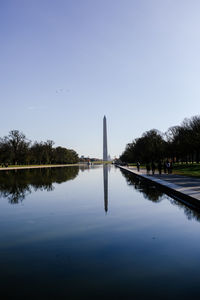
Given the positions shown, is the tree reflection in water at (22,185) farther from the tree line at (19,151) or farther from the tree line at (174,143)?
the tree line at (19,151)

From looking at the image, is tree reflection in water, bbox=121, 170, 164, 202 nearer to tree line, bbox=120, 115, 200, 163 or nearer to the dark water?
the dark water

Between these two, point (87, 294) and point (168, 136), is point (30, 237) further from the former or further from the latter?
point (168, 136)

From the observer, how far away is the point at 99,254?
589 cm

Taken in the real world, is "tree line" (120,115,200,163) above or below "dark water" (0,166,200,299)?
above

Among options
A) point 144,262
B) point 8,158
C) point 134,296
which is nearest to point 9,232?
point 144,262

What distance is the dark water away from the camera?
Answer: 4.33 m

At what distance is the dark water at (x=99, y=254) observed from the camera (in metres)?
4.33

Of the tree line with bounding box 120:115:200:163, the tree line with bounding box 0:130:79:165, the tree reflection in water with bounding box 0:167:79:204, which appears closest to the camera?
the tree reflection in water with bounding box 0:167:79:204

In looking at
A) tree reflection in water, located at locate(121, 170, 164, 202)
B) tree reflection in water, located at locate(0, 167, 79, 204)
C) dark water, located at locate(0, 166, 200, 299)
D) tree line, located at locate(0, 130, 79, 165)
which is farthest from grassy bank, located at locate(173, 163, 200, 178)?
tree line, located at locate(0, 130, 79, 165)

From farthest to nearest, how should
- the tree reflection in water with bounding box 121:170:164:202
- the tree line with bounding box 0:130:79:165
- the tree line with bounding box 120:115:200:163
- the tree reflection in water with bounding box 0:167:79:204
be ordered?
the tree line with bounding box 0:130:79:165, the tree line with bounding box 120:115:200:163, the tree reflection in water with bounding box 0:167:79:204, the tree reflection in water with bounding box 121:170:164:202

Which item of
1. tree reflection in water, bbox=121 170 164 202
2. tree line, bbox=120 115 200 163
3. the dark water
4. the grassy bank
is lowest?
the dark water

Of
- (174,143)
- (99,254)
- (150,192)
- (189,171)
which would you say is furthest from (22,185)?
(174,143)

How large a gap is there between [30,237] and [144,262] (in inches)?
133

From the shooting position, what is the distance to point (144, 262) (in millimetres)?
5434
